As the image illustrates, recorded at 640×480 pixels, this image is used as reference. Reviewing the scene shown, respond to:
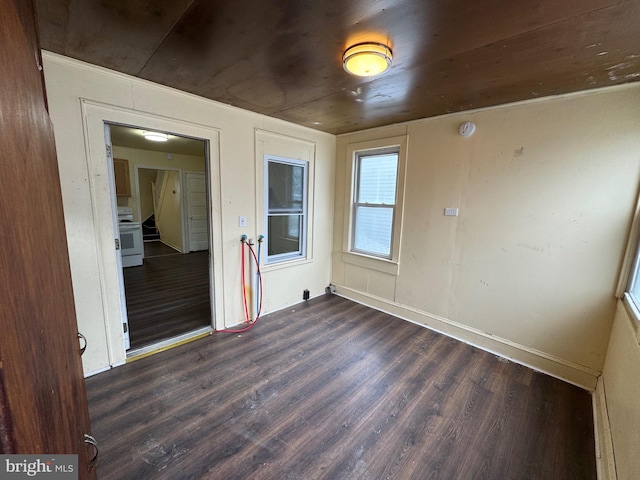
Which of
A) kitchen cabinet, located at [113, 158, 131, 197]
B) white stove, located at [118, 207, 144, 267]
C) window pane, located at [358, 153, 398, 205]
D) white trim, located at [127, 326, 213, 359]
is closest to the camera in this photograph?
white trim, located at [127, 326, 213, 359]

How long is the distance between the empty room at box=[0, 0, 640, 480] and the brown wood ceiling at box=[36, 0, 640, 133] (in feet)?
0.05

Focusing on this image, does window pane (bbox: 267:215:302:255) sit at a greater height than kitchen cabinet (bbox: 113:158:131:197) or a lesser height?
lesser

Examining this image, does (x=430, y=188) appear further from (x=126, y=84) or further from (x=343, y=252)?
(x=126, y=84)

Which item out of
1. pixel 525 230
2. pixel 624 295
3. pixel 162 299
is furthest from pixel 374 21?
pixel 162 299

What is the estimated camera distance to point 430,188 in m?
3.04

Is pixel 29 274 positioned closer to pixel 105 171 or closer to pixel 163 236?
pixel 105 171

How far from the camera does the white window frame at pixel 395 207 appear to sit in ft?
10.7

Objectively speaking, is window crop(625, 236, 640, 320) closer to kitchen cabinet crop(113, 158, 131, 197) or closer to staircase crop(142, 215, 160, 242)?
kitchen cabinet crop(113, 158, 131, 197)

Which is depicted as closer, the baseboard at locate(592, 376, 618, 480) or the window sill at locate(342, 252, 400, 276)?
the baseboard at locate(592, 376, 618, 480)

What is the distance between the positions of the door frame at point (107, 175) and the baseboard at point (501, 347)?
8.71 ft

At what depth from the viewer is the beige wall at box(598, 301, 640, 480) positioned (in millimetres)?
1295

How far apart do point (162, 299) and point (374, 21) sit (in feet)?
13.2

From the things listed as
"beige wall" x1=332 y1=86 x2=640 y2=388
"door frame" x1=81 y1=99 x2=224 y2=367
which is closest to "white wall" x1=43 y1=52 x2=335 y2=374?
"door frame" x1=81 y1=99 x2=224 y2=367

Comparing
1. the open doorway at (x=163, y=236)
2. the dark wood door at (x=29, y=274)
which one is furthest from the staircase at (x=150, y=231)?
the dark wood door at (x=29, y=274)
